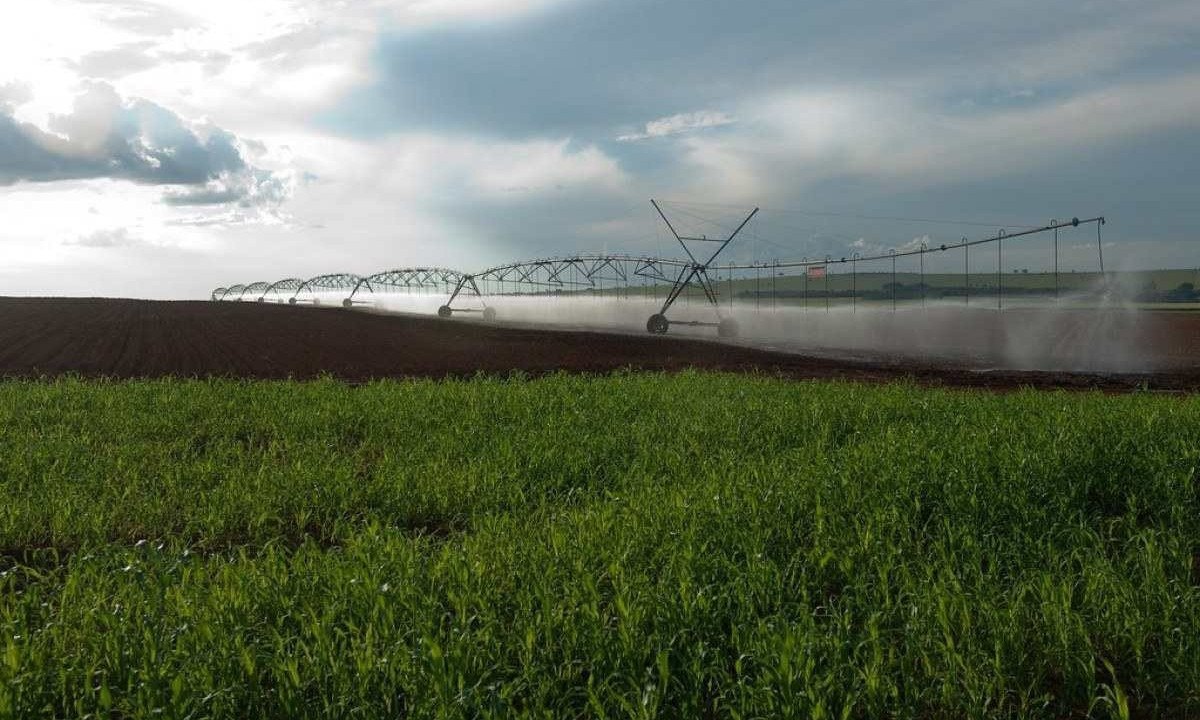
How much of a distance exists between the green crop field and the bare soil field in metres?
11.7

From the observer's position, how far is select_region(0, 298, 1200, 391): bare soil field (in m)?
23.2

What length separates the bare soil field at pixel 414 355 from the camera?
76.1 ft

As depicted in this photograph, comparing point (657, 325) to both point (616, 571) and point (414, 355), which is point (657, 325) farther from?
point (616, 571)

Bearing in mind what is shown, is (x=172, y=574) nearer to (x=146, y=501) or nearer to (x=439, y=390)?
(x=146, y=501)

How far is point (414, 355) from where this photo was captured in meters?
30.0

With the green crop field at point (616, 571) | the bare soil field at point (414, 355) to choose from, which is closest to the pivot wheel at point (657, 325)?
the bare soil field at point (414, 355)

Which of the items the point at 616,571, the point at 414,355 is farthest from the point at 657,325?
the point at 616,571

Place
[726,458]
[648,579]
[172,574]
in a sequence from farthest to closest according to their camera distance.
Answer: [726,458], [172,574], [648,579]

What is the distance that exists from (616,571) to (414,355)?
25.7m

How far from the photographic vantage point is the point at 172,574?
611 centimetres

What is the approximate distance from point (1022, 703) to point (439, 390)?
1291 centimetres

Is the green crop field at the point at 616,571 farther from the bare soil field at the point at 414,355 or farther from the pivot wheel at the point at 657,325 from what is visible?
the pivot wheel at the point at 657,325

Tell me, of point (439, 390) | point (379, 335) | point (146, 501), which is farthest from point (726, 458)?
point (379, 335)

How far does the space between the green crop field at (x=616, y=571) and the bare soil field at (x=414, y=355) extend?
11.7 metres
